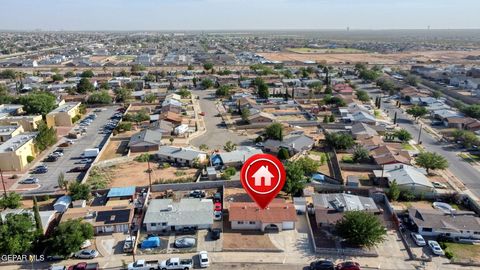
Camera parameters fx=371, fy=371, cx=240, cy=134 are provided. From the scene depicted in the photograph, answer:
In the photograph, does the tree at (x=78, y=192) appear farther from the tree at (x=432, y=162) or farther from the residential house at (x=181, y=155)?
the tree at (x=432, y=162)

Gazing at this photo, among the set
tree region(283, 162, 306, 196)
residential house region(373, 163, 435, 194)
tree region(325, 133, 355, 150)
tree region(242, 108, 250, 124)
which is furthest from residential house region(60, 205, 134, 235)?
tree region(242, 108, 250, 124)

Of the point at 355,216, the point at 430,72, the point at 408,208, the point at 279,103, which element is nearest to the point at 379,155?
the point at 408,208

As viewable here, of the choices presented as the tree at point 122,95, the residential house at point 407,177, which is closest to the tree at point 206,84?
the tree at point 122,95

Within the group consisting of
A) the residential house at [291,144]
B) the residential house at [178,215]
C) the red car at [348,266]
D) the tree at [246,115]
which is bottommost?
the red car at [348,266]

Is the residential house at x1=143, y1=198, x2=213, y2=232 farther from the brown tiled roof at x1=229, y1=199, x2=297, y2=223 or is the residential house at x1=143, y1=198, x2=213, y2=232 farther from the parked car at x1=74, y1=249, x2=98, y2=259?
the parked car at x1=74, y1=249, x2=98, y2=259

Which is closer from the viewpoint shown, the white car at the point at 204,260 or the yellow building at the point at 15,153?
the white car at the point at 204,260

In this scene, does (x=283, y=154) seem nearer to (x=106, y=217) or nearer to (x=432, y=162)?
(x=432, y=162)
